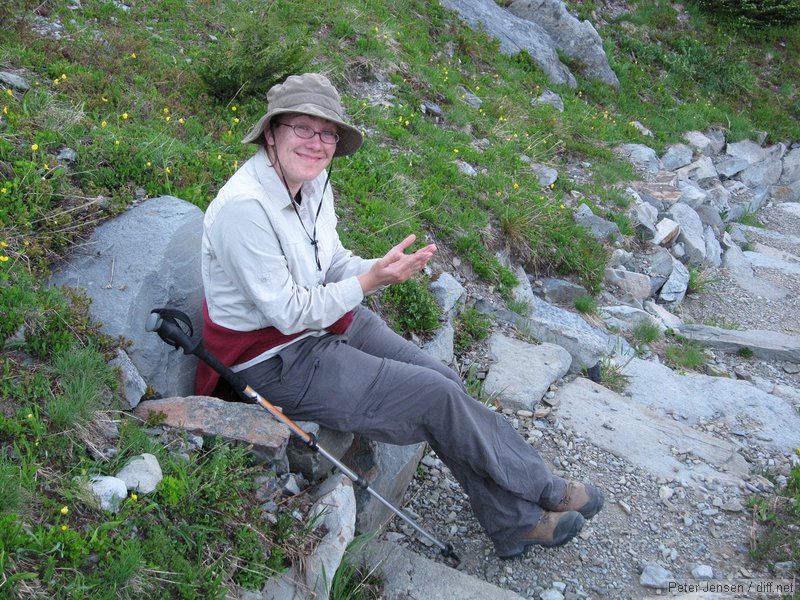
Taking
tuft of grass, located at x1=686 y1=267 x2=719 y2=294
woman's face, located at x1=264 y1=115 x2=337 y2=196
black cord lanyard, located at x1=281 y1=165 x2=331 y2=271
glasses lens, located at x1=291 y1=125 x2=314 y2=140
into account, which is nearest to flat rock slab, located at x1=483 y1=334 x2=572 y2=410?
black cord lanyard, located at x1=281 y1=165 x2=331 y2=271

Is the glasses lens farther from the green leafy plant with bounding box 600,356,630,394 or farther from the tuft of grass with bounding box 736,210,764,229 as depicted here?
the tuft of grass with bounding box 736,210,764,229

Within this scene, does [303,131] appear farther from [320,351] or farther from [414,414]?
[414,414]

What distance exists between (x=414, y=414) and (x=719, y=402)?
3.74 metres

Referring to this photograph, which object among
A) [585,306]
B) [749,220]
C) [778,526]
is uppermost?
[778,526]

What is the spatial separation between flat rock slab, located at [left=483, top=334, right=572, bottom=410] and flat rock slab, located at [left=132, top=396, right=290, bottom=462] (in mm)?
2428

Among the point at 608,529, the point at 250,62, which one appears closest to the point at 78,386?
the point at 608,529

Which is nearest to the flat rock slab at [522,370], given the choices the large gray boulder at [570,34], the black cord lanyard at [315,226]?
the black cord lanyard at [315,226]

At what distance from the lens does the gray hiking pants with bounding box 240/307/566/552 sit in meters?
3.96

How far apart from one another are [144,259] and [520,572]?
10.0 ft

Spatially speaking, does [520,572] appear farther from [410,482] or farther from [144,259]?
[144,259]

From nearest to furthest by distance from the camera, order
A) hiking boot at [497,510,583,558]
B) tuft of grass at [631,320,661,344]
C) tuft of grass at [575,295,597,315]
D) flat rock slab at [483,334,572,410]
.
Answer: hiking boot at [497,510,583,558] → flat rock slab at [483,334,572,410] → tuft of grass at [631,320,661,344] → tuft of grass at [575,295,597,315]

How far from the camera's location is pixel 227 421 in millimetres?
3908

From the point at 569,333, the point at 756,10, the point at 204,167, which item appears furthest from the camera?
the point at 756,10

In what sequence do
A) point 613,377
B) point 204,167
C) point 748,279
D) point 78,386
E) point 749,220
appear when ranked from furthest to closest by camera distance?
point 749,220
point 748,279
point 613,377
point 204,167
point 78,386
